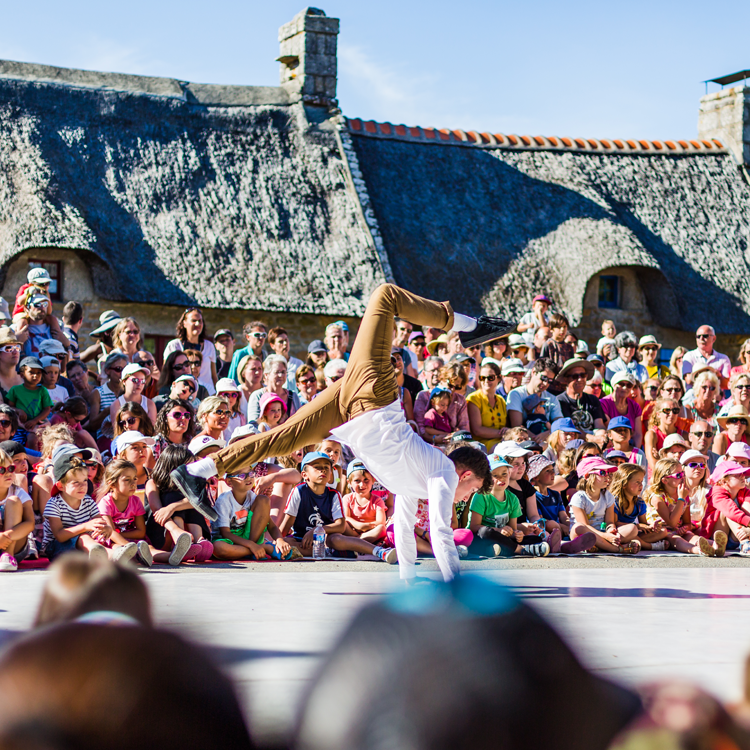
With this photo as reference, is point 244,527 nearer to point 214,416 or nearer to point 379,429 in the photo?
point 214,416

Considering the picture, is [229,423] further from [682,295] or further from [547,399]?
[682,295]

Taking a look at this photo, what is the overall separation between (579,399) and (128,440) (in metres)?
5.33

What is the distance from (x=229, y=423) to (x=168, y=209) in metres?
8.43

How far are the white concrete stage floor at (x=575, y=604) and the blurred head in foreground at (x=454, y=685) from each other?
1222 mm

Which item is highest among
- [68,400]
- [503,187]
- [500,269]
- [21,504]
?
[503,187]

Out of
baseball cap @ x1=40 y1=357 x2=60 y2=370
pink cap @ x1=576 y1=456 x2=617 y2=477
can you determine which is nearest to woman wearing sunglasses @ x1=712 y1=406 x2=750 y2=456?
pink cap @ x1=576 y1=456 x2=617 y2=477

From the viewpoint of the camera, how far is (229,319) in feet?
54.9

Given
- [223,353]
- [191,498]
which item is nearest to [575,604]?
[191,498]

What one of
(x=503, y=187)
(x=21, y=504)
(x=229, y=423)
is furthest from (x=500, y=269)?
(x=21, y=504)

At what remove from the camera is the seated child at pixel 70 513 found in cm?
714

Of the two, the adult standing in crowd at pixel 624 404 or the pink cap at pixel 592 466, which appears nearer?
the pink cap at pixel 592 466

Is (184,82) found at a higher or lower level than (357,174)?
higher

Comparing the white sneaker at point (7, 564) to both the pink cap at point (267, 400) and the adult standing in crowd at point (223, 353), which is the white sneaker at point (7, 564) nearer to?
the pink cap at point (267, 400)

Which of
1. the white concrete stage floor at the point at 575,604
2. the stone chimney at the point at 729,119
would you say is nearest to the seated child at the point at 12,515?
the white concrete stage floor at the point at 575,604
